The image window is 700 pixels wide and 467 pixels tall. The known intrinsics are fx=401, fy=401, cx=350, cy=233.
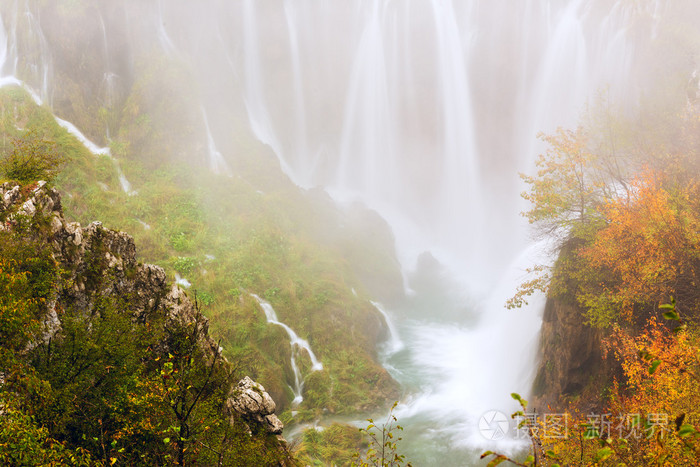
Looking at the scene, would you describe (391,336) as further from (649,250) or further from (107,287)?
(107,287)

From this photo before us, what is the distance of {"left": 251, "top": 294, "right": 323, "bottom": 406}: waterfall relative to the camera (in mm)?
18841

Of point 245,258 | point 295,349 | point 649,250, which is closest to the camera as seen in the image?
point 649,250

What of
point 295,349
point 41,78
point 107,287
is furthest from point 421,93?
point 107,287

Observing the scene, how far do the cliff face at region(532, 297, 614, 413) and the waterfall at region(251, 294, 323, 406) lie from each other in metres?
10.2

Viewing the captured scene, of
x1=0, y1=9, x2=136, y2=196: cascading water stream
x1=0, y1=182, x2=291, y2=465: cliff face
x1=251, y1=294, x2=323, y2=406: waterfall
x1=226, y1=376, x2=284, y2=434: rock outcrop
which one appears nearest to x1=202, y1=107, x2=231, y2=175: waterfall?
x1=0, y1=9, x2=136, y2=196: cascading water stream

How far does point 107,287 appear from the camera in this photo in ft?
32.9

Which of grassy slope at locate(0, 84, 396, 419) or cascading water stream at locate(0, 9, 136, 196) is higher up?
cascading water stream at locate(0, 9, 136, 196)

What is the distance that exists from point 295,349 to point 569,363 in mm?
12077

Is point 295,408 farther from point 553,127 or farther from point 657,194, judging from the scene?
point 553,127

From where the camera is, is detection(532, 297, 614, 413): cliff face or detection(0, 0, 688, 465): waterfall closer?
detection(532, 297, 614, 413): cliff face

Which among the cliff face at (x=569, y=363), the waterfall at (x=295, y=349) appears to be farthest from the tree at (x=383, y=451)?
the cliff face at (x=569, y=363)

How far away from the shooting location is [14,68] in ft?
86.5

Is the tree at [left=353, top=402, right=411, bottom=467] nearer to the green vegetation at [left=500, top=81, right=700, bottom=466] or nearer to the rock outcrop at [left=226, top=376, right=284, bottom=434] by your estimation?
the rock outcrop at [left=226, top=376, right=284, bottom=434]

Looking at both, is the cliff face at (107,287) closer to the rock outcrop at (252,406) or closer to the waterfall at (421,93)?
the rock outcrop at (252,406)
